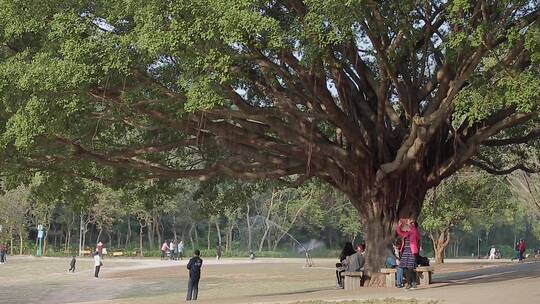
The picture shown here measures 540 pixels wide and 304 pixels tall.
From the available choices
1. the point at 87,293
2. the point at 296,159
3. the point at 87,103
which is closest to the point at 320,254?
the point at 87,293

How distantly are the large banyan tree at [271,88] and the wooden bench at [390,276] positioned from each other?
0.93 meters

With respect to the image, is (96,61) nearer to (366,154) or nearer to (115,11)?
(115,11)

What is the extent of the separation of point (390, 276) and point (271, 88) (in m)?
5.66

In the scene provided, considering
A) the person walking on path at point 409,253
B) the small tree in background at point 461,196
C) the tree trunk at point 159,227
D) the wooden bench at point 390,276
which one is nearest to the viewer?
the person walking on path at point 409,253

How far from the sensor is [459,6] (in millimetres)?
→ 12109

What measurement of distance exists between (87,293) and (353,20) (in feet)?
56.3

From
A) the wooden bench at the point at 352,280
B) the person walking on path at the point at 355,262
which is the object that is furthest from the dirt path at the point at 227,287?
the person walking on path at the point at 355,262

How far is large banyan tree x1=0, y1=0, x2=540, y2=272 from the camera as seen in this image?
506 inches

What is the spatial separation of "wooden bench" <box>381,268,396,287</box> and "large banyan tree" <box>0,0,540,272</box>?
93 centimetres

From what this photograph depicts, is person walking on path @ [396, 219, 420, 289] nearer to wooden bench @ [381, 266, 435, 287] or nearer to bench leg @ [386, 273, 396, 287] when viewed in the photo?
wooden bench @ [381, 266, 435, 287]

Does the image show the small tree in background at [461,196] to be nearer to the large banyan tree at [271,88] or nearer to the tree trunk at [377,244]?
the large banyan tree at [271,88]

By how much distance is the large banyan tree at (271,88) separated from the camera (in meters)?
12.9

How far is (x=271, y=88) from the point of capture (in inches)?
637

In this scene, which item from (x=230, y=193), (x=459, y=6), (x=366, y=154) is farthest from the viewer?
(x=230, y=193)
